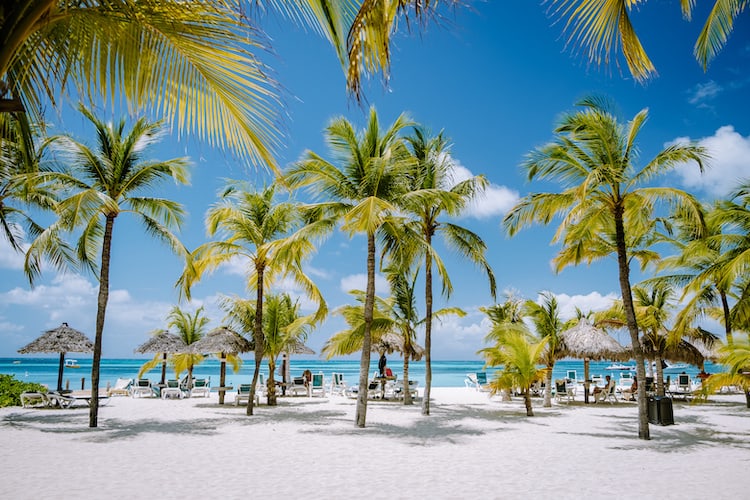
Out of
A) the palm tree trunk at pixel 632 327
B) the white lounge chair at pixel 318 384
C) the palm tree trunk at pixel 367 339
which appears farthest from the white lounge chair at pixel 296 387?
the palm tree trunk at pixel 632 327

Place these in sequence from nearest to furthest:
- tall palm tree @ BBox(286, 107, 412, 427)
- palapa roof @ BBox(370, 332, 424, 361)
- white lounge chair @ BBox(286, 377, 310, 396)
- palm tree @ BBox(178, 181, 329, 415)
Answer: tall palm tree @ BBox(286, 107, 412, 427) → palm tree @ BBox(178, 181, 329, 415) → palapa roof @ BBox(370, 332, 424, 361) → white lounge chair @ BBox(286, 377, 310, 396)

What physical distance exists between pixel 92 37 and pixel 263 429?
997cm

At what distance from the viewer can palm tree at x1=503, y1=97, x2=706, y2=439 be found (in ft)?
31.1

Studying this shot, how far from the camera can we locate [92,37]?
7.95 ft

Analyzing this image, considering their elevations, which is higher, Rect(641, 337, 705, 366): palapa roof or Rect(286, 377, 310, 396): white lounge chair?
Rect(641, 337, 705, 366): palapa roof

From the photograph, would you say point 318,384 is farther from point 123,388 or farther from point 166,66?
point 166,66

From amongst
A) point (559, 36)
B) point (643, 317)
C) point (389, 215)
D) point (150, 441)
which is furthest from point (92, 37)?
point (643, 317)

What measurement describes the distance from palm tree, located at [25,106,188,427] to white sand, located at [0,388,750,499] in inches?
99.2

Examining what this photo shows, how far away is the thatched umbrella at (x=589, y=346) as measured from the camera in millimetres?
18047

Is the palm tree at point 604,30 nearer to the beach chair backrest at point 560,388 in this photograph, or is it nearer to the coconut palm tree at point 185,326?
the beach chair backrest at point 560,388

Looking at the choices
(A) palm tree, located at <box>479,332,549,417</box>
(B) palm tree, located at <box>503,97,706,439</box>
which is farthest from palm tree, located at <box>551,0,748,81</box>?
(A) palm tree, located at <box>479,332,549,417</box>

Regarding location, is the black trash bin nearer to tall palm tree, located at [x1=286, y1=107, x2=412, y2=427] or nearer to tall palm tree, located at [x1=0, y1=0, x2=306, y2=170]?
tall palm tree, located at [x1=286, y1=107, x2=412, y2=427]

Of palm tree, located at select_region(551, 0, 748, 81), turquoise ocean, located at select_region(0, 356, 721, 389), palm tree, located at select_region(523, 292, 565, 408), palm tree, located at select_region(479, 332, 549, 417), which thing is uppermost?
palm tree, located at select_region(551, 0, 748, 81)

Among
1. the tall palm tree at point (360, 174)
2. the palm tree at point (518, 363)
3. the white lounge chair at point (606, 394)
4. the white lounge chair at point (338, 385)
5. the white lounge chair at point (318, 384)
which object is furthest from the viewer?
the white lounge chair at point (338, 385)
